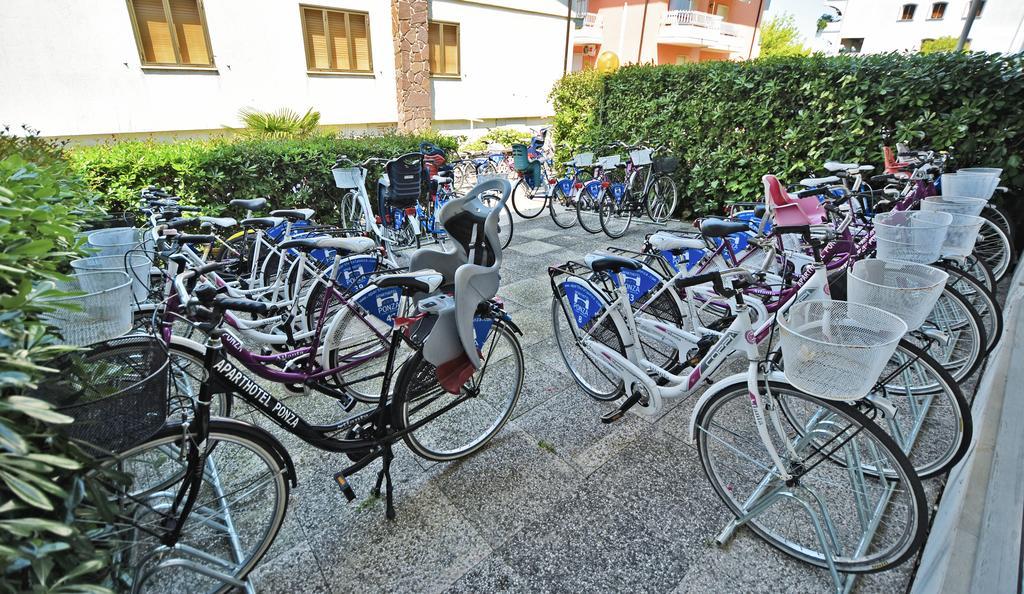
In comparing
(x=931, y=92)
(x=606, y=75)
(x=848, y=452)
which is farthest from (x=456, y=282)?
(x=606, y=75)

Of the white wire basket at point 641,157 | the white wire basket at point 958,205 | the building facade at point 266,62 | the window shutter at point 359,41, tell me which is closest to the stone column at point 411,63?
the building facade at point 266,62

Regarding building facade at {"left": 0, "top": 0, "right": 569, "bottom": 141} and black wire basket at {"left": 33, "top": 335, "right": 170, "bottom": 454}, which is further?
building facade at {"left": 0, "top": 0, "right": 569, "bottom": 141}

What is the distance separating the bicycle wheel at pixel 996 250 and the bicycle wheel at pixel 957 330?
1.66 m

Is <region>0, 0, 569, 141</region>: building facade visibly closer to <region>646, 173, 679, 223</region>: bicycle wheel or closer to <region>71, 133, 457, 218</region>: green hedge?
<region>71, 133, 457, 218</region>: green hedge

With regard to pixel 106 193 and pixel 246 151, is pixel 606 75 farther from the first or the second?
pixel 106 193

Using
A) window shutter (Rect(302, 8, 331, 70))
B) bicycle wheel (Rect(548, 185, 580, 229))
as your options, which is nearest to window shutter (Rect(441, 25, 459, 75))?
window shutter (Rect(302, 8, 331, 70))

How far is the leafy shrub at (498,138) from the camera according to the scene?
12.1 m

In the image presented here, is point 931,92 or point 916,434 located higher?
point 931,92

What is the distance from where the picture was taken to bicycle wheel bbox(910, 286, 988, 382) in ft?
8.50

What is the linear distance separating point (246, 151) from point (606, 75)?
612cm

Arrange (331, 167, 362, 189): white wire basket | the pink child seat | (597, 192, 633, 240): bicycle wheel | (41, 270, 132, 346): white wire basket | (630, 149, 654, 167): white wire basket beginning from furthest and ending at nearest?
(630, 149, 654, 167): white wire basket, (597, 192, 633, 240): bicycle wheel, (331, 167, 362, 189): white wire basket, the pink child seat, (41, 270, 132, 346): white wire basket

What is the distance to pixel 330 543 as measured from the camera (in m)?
1.94

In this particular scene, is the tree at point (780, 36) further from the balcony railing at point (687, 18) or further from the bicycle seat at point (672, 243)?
the bicycle seat at point (672, 243)

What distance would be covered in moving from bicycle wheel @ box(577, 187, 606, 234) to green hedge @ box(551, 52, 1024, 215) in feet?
5.23
